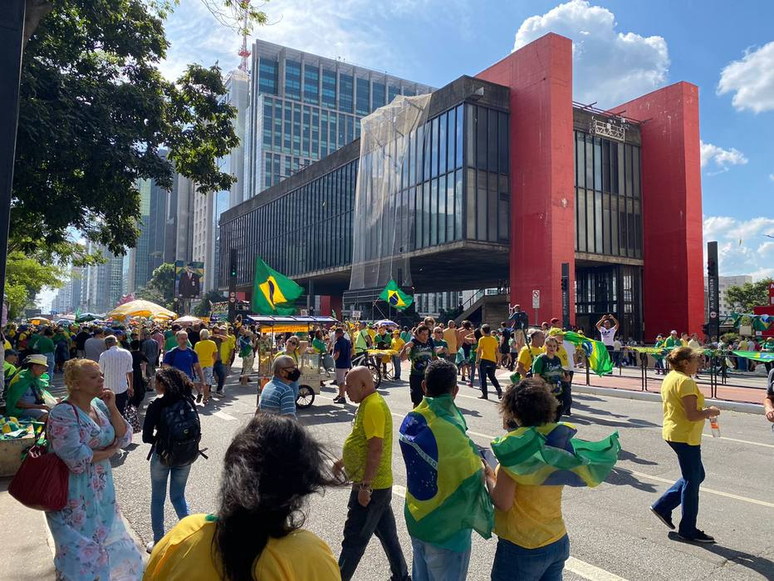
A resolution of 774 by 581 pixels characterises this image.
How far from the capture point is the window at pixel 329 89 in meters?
135

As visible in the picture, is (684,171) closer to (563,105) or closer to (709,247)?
(563,105)

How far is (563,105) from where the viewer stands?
30.5 m

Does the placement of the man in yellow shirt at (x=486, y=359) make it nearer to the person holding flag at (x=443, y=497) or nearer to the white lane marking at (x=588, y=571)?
the white lane marking at (x=588, y=571)

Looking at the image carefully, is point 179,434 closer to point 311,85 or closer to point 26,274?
point 26,274

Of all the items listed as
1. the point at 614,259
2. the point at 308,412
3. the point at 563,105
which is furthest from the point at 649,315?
the point at 308,412

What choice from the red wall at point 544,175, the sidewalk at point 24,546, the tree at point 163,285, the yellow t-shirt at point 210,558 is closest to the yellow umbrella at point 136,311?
the red wall at point 544,175

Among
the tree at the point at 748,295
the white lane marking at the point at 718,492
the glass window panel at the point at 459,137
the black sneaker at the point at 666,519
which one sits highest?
the glass window panel at the point at 459,137

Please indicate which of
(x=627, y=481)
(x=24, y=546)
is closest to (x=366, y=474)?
(x=24, y=546)

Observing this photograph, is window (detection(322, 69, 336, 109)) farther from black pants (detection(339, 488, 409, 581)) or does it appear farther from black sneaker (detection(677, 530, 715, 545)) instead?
black pants (detection(339, 488, 409, 581))

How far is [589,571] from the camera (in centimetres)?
416

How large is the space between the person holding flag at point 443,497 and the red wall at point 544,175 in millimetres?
27664

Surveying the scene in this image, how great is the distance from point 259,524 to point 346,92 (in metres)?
146

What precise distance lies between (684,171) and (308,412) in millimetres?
32336

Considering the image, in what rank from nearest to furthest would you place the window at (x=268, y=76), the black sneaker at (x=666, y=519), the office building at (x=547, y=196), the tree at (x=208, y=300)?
the black sneaker at (x=666, y=519) < the office building at (x=547, y=196) < the tree at (x=208, y=300) < the window at (x=268, y=76)
